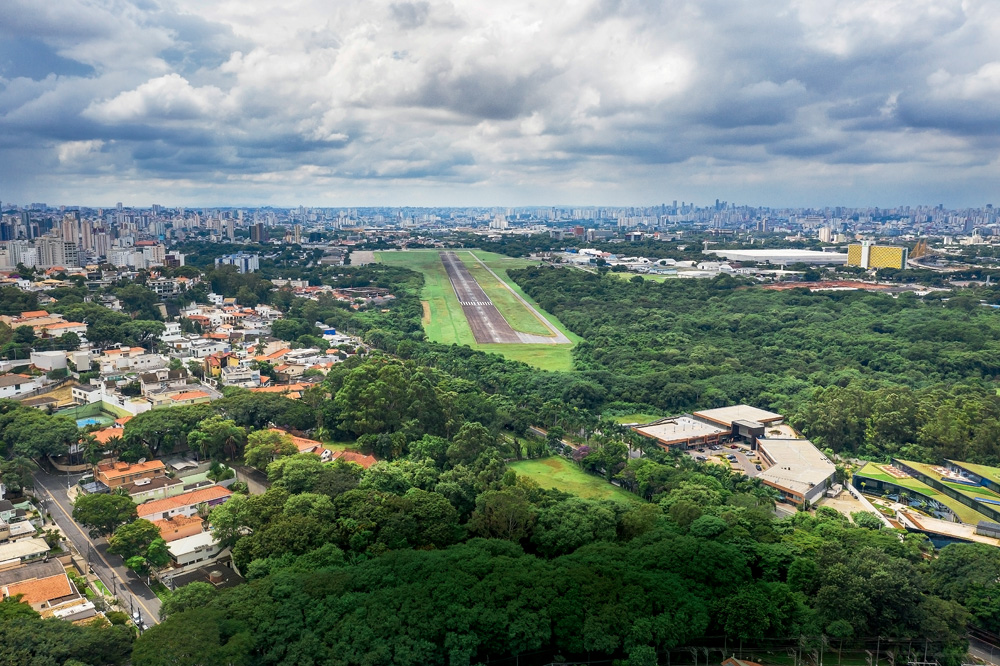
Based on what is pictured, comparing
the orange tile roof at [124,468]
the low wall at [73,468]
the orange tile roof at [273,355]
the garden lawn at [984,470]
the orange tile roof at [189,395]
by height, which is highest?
the orange tile roof at [273,355]

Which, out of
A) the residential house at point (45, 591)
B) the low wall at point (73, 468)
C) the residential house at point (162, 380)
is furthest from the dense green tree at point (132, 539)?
the residential house at point (162, 380)

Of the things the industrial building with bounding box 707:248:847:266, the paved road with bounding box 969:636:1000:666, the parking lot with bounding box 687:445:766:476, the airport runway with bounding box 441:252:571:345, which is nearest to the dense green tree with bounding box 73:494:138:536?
the parking lot with bounding box 687:445:766:476

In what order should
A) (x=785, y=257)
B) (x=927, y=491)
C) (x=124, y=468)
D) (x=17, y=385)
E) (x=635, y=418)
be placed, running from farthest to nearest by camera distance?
(x=785, y=257) → (x=635, y=418) → (x=17, y=385) → (x=927, y=491) → (x=124, y=468)

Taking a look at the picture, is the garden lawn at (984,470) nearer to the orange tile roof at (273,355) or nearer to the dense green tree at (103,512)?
the dense green tree at (103,512)

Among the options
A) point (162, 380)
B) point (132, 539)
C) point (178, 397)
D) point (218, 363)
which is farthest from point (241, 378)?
point (132, 539)

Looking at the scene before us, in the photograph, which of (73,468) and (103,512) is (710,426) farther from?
(73,468)

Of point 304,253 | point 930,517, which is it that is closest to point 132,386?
point 930,517
